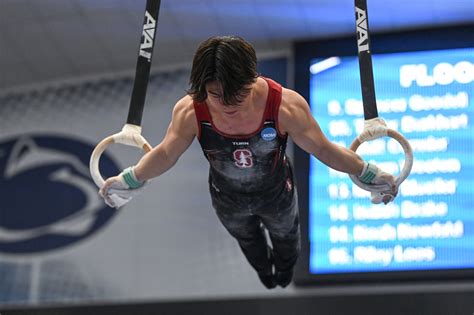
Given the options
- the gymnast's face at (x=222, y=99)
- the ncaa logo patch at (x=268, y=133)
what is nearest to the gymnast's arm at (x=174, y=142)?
the gymnast's face at (x=222, y=99)

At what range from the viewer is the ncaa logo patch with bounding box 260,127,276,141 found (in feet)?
13.6

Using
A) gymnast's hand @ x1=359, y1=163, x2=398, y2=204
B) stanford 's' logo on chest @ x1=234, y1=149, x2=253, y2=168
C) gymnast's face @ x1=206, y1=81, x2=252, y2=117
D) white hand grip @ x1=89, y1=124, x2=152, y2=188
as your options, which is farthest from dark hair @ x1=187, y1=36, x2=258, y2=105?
gymnast's hand @ x1=359, y1=163, x2=398, y2=204

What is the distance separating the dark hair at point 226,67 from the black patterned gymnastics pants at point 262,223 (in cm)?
88

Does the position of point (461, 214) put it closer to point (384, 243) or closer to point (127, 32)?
point (384, 243)

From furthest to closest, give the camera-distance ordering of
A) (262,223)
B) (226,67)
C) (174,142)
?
(262,223) < (174,142) < (226,67)

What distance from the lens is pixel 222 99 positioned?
380 centimetres

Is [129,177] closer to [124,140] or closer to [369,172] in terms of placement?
[124,140]

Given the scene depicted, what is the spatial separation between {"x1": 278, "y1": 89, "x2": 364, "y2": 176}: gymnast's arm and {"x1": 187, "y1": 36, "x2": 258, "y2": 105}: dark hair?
0.34m

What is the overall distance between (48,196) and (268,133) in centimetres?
428

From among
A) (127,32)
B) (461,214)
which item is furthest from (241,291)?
(127,32)

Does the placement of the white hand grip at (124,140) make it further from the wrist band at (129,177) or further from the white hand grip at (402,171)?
the white hand grip at (402,171)

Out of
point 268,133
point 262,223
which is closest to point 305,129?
point 268,133

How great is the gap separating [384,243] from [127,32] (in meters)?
2.56

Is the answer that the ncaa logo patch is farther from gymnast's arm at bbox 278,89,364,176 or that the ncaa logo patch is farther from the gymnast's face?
the gymnast's face
